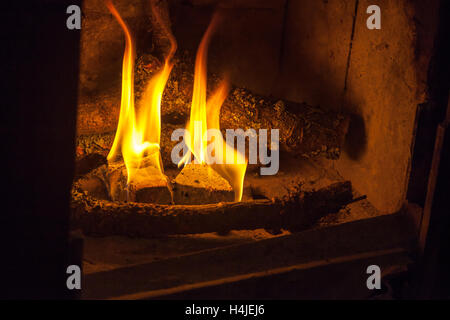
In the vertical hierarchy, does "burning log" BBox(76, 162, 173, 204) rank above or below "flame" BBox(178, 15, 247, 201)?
below

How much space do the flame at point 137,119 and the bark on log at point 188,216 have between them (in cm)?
33

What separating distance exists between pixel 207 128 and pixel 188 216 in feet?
2.16

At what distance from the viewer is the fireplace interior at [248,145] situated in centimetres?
186

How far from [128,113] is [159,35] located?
1.25 ft

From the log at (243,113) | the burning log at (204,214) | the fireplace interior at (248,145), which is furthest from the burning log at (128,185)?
the log at (243,113)

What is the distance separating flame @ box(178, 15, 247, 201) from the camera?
2.57 m

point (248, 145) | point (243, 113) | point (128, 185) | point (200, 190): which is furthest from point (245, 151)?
point (128, 185)

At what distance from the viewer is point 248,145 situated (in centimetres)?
283

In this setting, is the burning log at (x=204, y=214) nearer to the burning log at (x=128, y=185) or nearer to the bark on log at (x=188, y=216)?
the bark on log at (x=188, y=216)

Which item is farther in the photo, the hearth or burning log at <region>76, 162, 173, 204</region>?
burning log at <region>76, 162, 173, 204</region>

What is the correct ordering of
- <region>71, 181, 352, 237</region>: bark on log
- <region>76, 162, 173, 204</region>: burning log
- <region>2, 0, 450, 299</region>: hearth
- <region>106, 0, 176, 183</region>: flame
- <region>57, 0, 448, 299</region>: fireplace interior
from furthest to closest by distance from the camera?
1. <region>106, 0, 176, 183</region>: flame
2. <region>76, 162, 173, 204</region>: burning log
3. <region>71, 181, 352, 237</region>: bark on log
4. <region>57, 0, 448, 299</region>: fireplace interior
5. <region>2, 0, 450, 299</region>: hearth

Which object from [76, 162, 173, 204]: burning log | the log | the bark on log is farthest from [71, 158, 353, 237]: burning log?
the log

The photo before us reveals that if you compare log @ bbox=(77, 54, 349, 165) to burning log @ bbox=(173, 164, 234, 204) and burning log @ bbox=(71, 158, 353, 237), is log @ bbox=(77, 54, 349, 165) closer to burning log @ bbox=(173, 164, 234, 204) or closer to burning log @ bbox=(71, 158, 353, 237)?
burning log @ bbox=(71, 158, 353, 237)
